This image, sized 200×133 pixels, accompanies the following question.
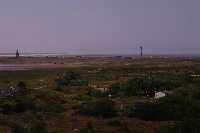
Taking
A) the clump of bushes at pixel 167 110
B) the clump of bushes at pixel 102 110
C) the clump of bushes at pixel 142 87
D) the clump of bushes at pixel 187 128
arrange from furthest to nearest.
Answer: the clump of bushes at pixel 142 87, the clump of bushes at pixel 102 110, the clump of bushes at pixel 167 110, the clump of bushes at pixel 187 128

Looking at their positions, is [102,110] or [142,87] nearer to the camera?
[102,110]

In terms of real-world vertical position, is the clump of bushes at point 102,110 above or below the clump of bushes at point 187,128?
below

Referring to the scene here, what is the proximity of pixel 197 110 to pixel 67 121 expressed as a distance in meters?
6.39

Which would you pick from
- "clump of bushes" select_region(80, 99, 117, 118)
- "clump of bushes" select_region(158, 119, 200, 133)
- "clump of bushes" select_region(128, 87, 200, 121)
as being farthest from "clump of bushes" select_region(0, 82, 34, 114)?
"clump of bushes" select_region(158, 119, 200, 133)

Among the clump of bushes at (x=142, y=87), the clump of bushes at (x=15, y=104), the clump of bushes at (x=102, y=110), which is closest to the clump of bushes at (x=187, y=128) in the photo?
the clump of bushes at (x=102, y=110)

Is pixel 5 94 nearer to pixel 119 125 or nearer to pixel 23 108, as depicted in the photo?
pixel 23 108

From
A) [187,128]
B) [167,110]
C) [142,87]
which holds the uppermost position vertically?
[187,128]

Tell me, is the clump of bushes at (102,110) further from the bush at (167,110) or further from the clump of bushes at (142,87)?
the clump of bushes at (142,87)

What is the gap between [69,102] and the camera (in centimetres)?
2786

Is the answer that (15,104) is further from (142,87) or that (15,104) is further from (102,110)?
(142,87)

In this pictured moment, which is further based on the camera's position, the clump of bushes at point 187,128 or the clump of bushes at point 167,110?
the clump of bushes at point 167,110

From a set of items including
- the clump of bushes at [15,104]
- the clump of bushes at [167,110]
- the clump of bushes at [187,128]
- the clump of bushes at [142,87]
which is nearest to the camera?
the clump of bushes at [187,128]

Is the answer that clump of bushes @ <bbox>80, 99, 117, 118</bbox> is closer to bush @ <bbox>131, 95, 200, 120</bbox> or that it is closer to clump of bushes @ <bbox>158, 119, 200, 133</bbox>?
bush @ <bbox>131, 95, 200, 120</bbox>

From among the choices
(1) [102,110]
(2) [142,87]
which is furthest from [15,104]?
(2) [142,87]
